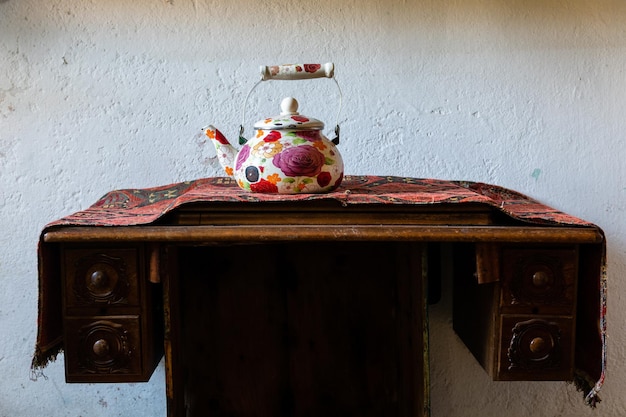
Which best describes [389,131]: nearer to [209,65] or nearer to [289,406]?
[209,65]

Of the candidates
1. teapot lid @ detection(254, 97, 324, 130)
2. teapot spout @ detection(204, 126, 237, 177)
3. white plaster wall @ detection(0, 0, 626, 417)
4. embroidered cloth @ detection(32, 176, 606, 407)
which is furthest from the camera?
white plaster wall @ detection(0, 0, 626, 417)

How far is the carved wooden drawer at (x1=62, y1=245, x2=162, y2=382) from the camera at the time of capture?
1.05 meters

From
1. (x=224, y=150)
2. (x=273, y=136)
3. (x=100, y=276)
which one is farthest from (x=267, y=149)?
(x=100, y=276)

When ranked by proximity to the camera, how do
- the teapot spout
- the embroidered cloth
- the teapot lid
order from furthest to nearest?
the teapot spout
the teapot lid
the embroidered cloth

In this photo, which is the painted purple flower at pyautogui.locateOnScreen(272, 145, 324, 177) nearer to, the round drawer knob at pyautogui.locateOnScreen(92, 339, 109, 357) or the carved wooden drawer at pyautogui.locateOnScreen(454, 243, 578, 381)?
the carved wooden drawer at pyautogui.locateOnScreen(454, 243, 578, 381)

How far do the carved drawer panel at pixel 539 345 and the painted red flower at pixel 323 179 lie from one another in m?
0.38

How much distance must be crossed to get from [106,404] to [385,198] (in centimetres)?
90

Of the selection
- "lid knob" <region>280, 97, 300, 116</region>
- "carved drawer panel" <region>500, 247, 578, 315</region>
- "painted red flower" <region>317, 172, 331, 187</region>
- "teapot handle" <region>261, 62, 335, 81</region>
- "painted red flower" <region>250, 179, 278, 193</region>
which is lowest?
"carved drawer panel" <region>500, 247, 578, 315</region>

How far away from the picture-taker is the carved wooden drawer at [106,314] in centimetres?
105

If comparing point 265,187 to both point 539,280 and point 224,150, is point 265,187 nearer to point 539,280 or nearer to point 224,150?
point 224,150

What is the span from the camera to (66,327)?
1.06m

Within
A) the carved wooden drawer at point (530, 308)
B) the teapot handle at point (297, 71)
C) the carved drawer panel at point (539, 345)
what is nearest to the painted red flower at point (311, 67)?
the teapot handle at point (297, 71)

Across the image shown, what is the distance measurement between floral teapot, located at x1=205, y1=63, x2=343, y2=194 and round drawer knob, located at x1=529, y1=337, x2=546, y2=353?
1.42 ft

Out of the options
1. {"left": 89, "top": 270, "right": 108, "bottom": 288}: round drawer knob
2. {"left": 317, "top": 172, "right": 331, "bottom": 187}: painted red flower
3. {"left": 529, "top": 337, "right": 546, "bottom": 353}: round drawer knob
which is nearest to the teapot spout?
{"left": 317, "top": 172, "right": 331, "bottom": 187}: painted red flower
